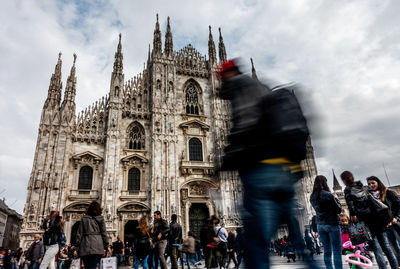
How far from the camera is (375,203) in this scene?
430 centimetres

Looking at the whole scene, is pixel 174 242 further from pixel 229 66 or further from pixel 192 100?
pixel 192 100

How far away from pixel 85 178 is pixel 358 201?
18.2m

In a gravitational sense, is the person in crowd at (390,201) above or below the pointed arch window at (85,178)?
below

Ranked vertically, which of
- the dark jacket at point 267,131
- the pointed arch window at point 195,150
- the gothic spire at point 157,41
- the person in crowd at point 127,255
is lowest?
the person in crowd at point 127,255

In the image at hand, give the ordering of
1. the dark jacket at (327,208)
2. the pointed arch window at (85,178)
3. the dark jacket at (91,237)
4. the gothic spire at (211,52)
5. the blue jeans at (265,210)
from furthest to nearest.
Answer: the gothic spire at (211,52), the pointed arch window at (85,178), the dark jacket at (91,237), the dark jacket at (327,208), the blue jeans at (265,210)

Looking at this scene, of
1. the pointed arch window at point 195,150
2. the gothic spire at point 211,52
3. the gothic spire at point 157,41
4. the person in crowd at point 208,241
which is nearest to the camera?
the person in crowd at point 208,241

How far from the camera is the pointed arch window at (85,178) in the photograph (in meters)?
18.6

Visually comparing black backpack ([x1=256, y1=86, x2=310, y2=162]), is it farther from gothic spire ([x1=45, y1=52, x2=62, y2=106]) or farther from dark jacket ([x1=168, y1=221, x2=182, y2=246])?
gothic spire ([x1=45, y1=52, x2=62, y2=106])

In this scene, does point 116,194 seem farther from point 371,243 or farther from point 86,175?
point 371,243

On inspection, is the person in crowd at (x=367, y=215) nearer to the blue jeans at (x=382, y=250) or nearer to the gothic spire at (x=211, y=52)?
the blue jeans at (x=382, y=250)

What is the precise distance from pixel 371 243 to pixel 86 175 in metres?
18.3

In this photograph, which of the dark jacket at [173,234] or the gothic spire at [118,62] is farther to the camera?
the gothic spire at [118,62]

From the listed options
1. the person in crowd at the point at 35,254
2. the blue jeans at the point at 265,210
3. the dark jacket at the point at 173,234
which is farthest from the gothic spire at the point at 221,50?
the blue jeans at the point at 265,210

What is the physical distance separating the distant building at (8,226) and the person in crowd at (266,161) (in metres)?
62.3
